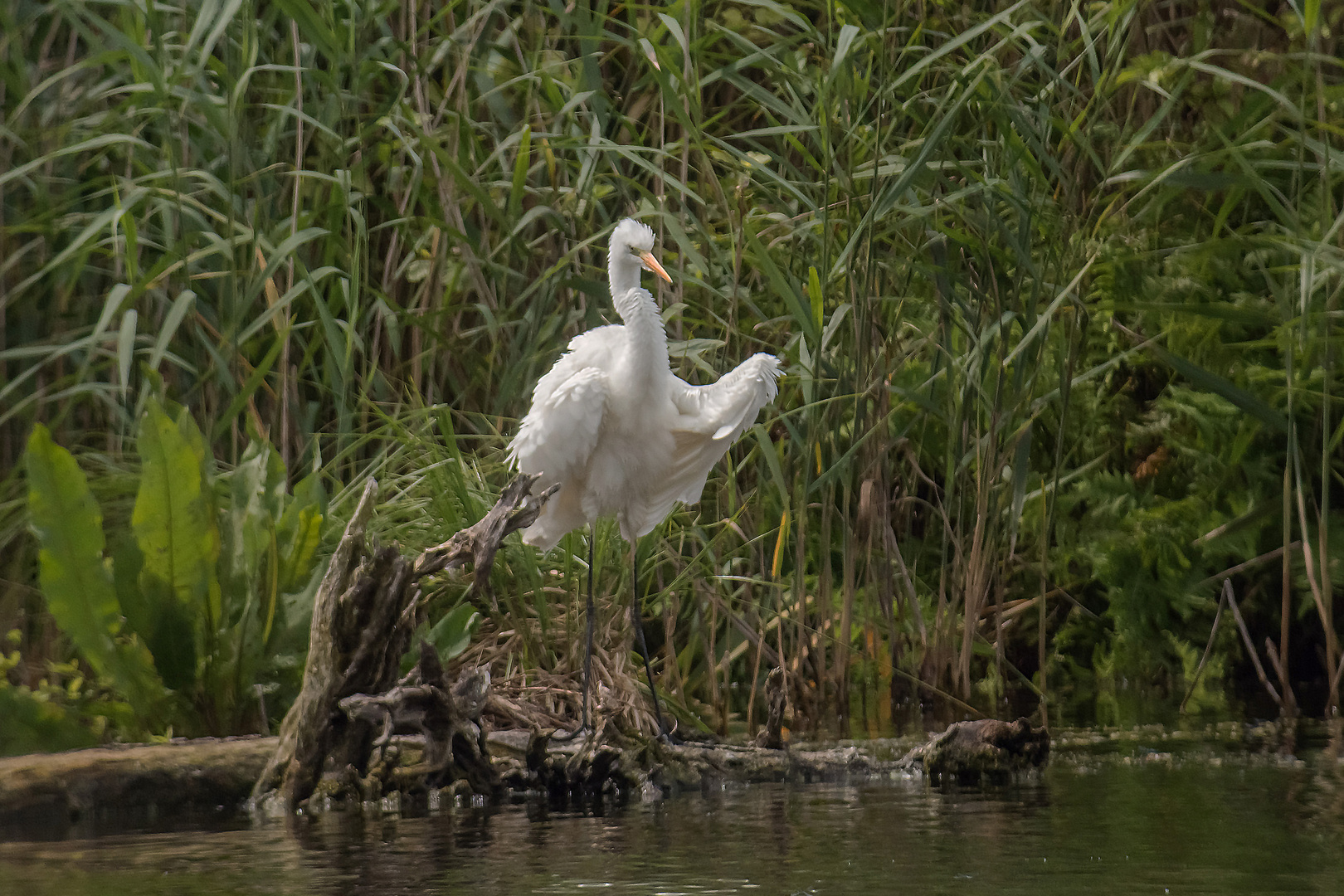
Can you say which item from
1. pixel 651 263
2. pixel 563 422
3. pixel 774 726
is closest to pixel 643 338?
pixel 651 263

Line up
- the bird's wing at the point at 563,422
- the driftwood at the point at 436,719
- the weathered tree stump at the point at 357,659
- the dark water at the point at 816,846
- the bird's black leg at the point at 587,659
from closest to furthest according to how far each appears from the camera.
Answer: the dark water at the point at 816,846
the weathered tree stump at the point at 357,659
the driftwood at the point at 436,719
the bird's black leg at the point at 587,659
the bird's wing at the point at 563,422

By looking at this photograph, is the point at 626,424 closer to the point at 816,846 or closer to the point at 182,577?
the point at 182,577

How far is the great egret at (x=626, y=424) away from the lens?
4809mm

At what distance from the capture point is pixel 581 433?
4.89m

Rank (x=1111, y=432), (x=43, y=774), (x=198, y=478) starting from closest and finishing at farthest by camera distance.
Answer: (x=43, y=774)
(x=198, y=478)
(x=1111, y=432)

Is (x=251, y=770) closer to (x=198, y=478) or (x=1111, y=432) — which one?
(x=198, y=478)

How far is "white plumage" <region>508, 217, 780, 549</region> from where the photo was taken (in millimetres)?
4812

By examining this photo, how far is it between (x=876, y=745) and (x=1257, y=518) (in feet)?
6.93

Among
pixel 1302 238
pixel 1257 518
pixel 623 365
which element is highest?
pixel 1302 238

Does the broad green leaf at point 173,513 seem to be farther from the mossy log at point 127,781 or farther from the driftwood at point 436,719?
the driftwood at point 436,719

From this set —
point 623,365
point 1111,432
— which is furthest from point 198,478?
point 1111,432

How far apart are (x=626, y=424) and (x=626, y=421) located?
0.01 m

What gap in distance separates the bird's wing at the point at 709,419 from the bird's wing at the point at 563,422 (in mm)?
246

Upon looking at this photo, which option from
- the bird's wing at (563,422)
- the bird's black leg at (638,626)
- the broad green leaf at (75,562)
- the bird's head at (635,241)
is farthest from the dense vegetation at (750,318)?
the bird's wing at (563,422)
